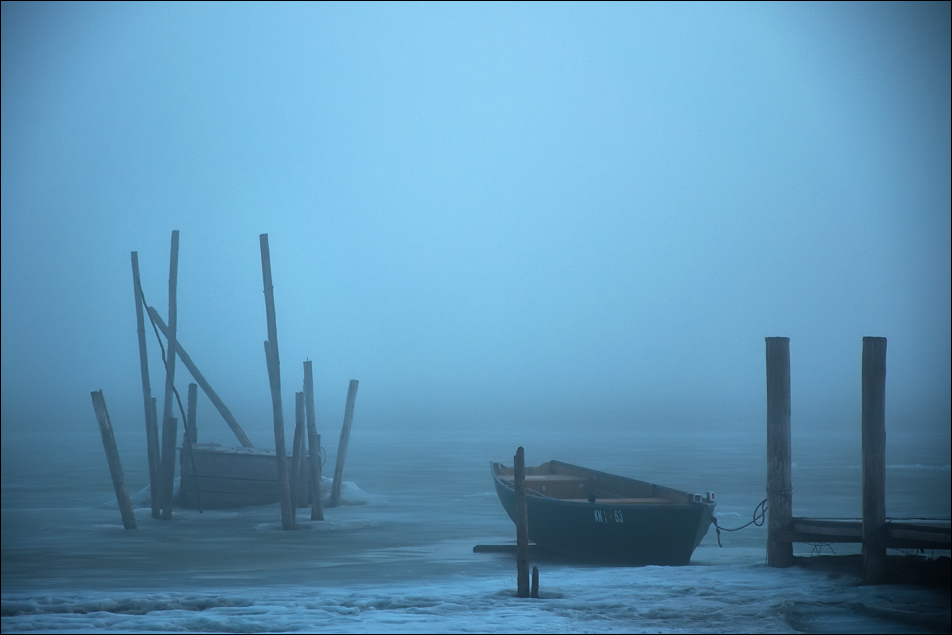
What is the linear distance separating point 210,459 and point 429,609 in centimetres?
1283

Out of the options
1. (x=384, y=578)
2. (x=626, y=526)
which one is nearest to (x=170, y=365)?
(x=384, y=578)

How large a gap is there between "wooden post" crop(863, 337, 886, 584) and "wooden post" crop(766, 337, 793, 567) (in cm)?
110

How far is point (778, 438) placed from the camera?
11.2 m

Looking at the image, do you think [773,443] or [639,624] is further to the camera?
[773,443]

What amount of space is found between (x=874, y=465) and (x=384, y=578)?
6.80 metres

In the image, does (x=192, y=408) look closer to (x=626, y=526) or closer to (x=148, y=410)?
(x=148, y=410)

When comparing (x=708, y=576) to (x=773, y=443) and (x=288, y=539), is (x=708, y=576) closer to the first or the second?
(x=773, y=443)

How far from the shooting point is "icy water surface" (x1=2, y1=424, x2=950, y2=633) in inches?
350

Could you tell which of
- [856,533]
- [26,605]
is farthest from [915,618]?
[26,605]

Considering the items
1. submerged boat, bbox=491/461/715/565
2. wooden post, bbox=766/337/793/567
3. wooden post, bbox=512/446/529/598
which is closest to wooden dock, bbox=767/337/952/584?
wooden post, bbox=766/337/793/567

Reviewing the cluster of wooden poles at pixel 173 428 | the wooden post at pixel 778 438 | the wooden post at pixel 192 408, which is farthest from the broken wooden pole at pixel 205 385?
the wooden post at pixel 778 438

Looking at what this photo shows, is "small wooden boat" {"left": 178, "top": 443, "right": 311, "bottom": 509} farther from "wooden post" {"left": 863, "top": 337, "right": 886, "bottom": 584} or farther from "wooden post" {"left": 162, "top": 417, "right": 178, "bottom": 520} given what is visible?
"wooden post" {"left": 863, "top": 337, "right": 886, "bottom": 584}

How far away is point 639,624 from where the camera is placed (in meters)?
8.80

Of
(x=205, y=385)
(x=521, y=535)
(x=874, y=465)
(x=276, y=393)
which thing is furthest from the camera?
(x=205, y=385)
